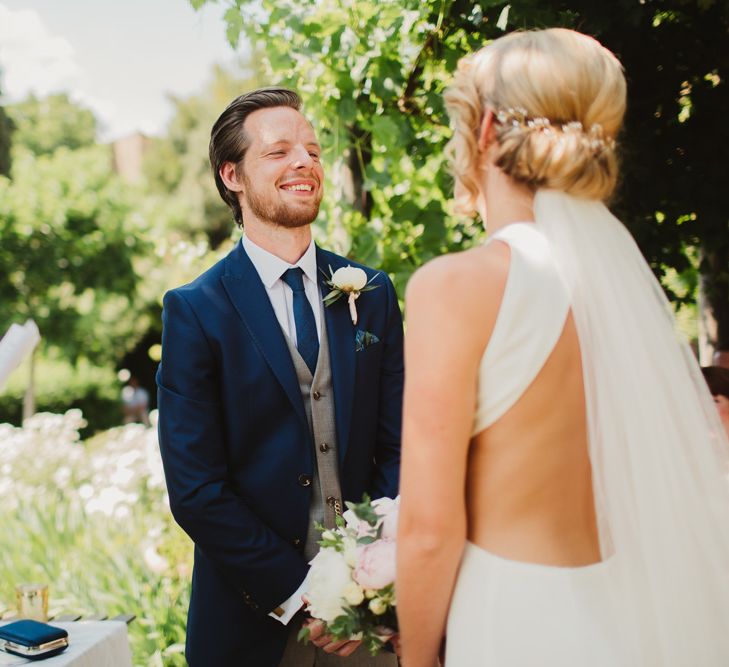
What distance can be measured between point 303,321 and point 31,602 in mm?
1602

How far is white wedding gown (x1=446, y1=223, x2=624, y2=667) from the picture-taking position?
4.21 ft

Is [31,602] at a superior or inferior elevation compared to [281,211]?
inferior

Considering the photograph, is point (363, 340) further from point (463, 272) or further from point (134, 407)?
point (134, 407)

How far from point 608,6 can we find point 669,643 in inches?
87.4

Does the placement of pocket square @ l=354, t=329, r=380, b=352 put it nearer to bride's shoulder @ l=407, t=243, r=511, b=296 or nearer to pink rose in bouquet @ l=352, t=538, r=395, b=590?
pink rose in bouquet @ l=352, t=538, r=395, b=590

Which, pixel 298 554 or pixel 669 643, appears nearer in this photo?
pixel 669 643

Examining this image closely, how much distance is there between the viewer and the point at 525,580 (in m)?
1.34

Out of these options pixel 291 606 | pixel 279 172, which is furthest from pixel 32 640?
pixel 279 172

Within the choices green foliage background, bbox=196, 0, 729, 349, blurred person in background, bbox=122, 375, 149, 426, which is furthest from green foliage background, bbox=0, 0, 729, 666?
blurred person in background, bbox=122, 375, 149, 426

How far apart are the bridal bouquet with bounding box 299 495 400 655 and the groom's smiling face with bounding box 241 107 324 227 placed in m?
0.90

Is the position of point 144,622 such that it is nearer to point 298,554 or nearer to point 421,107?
point 298,554

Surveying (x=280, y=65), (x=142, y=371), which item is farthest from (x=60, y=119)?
(x=280, y=65)

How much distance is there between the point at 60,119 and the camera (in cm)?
4303

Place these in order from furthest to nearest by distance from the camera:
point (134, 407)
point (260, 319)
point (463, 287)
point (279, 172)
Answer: point (134, 407), point (279, 172), point (260, 319), point (463, 287)
